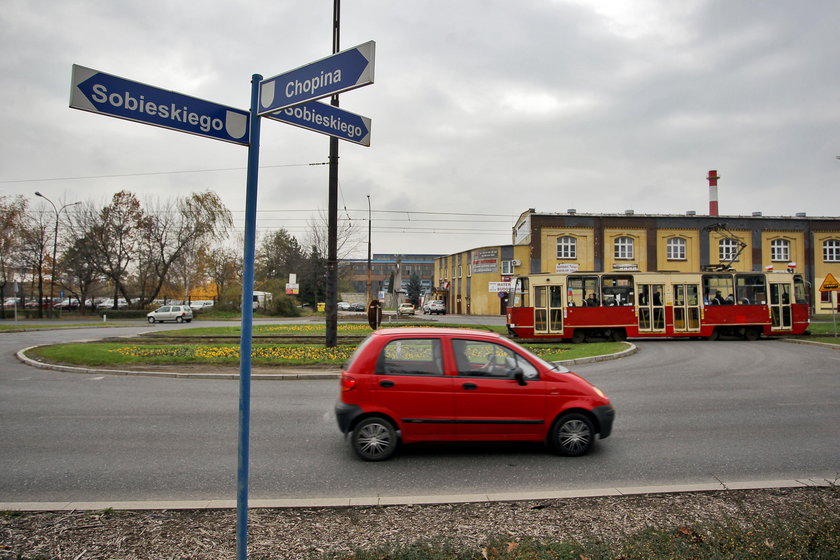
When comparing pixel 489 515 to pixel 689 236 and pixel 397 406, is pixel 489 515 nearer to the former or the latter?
pixel 397 406

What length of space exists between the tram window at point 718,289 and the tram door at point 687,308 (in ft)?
1.43

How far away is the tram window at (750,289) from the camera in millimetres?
23797

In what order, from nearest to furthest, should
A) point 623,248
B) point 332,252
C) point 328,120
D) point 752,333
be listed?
point 328,120 < point 332,252 < point 752,333 < point 623,248

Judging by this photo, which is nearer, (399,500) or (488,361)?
(399,500)

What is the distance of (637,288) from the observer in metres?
22.9

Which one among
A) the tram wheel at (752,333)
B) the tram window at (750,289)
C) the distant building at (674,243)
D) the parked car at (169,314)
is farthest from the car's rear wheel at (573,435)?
the parked car at (169,314)

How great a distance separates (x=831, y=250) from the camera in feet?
157

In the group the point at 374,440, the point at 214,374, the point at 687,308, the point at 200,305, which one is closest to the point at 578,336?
the point at 687,308

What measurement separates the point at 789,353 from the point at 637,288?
6.42 meters

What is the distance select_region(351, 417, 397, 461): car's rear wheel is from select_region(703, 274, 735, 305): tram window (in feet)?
72.2

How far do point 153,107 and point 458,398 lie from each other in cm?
432

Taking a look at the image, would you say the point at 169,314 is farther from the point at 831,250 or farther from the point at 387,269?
the point at 387,269

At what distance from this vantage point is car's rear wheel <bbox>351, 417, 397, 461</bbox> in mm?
5895

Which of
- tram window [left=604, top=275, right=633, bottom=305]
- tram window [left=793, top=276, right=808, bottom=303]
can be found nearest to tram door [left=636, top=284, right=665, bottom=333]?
tram window [left=604, top=275, right=633, bottom=305]
